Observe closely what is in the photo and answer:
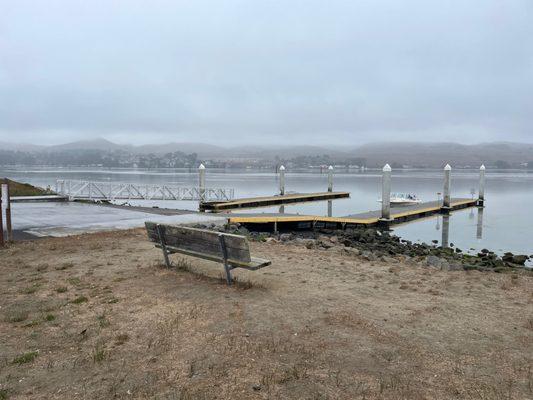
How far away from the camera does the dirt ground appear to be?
11.5 feet

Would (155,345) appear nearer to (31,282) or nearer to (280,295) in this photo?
(280,295)

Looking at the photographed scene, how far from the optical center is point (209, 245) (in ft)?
21.3

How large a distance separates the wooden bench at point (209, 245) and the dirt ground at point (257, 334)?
37 cm

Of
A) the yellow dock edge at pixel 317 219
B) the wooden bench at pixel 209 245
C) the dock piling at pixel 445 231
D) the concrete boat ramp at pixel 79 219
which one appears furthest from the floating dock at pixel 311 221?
the wooden bench at pixel 209 245

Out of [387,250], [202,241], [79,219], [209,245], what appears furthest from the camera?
[387,250]

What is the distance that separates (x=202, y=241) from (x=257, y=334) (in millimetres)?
2372

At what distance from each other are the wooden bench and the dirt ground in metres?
0.37

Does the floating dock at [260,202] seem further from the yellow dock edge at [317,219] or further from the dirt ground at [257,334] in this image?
the dirt ground at [257,334]

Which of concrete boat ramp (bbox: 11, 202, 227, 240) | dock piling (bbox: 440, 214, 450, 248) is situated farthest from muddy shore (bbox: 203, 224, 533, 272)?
concrete boat ramp (bbox: 11, 202, 227, 240)

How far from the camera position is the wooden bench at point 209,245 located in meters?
6.09

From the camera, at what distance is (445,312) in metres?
5.55

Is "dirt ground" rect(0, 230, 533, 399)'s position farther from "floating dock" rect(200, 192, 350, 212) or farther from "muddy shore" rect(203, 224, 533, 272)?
"floating dock" rect(200, 192, 350, 212)

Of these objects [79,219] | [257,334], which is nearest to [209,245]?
[257,334]

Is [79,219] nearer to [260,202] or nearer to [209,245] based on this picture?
[209,245]
